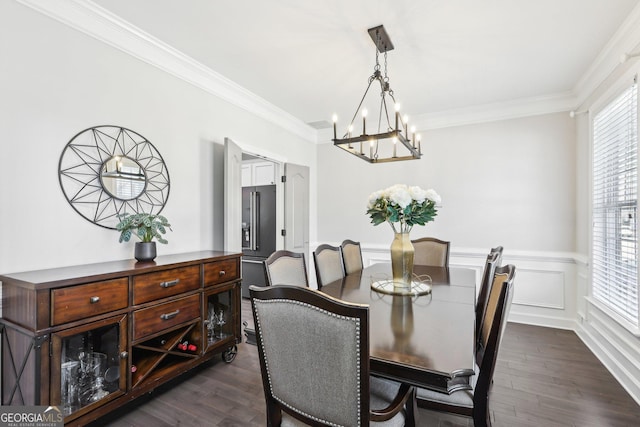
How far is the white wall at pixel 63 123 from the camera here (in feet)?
5.90

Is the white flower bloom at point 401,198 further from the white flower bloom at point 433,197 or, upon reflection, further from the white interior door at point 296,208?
the white interior door at point 296,208

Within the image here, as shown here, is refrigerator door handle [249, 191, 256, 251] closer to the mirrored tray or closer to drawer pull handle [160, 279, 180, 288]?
drawer pull handle [160, 279, 180, 288]

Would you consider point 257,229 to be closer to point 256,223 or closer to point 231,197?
point 256,223

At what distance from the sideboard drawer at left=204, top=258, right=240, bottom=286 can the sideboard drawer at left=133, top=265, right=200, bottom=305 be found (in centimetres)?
10

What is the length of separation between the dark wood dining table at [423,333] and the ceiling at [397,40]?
1.95 metres

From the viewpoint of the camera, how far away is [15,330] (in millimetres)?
1637

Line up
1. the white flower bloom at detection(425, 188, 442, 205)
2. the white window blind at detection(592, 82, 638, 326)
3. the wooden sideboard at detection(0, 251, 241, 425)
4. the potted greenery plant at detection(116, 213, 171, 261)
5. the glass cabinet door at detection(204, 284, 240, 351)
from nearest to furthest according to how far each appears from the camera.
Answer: the wooden sideboard at detection(0, 251, 241, 425)
the white flower bloom at detection(425, 188, 442, 205)
the potted greenery plant at detection(116, 213, 171, 261)
the white window blind at detection(592, 82, 638, 326)
the glass cabinet door at detection(204, 284, 240, 351)

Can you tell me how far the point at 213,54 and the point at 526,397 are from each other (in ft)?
12.2

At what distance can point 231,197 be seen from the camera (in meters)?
3.09

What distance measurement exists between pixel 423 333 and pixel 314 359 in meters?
0.57

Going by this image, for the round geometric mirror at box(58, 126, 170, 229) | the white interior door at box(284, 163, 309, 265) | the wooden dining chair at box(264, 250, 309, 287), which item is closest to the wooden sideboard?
the round geometric mirror at box(58, 126, 170, 229)

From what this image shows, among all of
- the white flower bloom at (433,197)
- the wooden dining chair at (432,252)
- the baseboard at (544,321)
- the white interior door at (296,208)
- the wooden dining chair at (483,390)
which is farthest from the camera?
the white interior door at (296,208)

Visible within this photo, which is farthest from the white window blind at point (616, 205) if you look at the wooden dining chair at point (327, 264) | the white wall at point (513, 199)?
the wooden dining chair at point (327, 264)

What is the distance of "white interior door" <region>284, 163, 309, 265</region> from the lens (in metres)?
4.25
